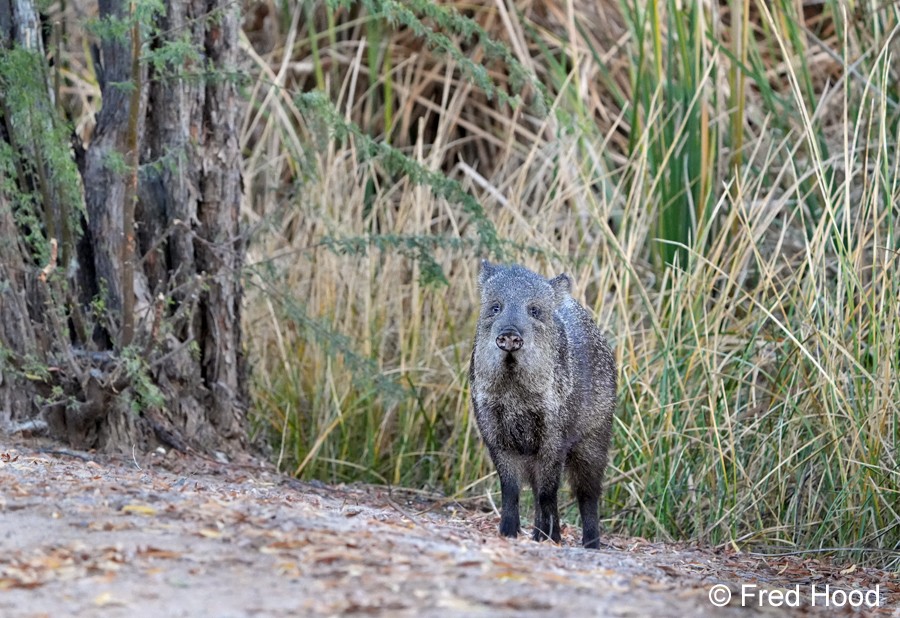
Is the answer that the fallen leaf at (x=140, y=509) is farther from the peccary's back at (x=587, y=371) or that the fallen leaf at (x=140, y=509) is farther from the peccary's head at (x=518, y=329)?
the peccary's back at (x=587, y=371)

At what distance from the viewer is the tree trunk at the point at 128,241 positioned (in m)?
4.26

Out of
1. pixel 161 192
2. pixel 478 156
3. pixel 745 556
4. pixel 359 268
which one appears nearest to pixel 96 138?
pixel 161 192

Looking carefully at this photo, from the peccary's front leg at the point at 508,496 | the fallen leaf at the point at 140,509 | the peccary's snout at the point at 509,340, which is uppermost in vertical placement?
the peccary's snout at the point at 509,340

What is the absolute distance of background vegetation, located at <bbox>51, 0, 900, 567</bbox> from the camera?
4.53m

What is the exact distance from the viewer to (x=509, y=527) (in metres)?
3.83

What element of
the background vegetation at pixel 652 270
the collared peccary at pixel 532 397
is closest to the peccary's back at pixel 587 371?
the collared peccary at pixel 532 397

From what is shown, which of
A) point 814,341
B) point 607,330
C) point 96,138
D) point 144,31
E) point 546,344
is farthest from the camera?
point 607,330

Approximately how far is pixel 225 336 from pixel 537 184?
8.70 ft

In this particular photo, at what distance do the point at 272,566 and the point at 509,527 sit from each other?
1414mm

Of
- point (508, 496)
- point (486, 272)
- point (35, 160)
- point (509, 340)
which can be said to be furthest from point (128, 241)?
point (508, 496)

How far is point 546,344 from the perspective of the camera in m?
3.92

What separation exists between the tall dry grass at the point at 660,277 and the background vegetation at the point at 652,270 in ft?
0.06

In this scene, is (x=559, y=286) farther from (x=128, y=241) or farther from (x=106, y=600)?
(x=106, y=600)

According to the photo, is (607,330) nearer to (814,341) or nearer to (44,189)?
(814,341)
